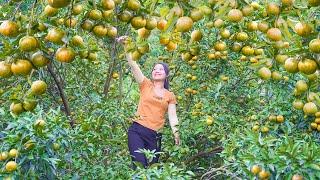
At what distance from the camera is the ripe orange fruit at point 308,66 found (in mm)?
1714

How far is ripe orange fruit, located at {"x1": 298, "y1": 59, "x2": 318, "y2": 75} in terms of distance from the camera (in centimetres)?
171

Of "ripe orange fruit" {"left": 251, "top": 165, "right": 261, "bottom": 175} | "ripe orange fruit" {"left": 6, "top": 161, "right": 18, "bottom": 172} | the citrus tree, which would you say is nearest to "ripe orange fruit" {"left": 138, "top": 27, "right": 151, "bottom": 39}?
the citrus tree

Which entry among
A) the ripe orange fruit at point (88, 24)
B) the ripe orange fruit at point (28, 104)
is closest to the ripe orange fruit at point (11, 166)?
the ripe orange fruit at point (28, 104)

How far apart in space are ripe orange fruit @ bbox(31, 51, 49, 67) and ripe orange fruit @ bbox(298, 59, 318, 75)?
858 mm

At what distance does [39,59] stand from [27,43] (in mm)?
78

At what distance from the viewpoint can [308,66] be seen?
1.72m

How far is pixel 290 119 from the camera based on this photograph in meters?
4.08

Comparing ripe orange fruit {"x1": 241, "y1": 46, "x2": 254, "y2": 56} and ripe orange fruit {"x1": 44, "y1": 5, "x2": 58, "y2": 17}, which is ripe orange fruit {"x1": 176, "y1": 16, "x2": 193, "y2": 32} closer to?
ripe orange fruit {"x1": 44, "y1": 5, "x2": 58, "y2": 17}

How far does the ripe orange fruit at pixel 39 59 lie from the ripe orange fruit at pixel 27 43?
0.04 m

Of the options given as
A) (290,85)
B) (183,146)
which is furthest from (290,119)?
(183,146)

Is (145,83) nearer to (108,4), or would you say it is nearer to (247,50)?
(247,50)

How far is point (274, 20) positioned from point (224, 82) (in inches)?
136

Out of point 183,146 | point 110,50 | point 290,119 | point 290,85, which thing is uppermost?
point 110,50

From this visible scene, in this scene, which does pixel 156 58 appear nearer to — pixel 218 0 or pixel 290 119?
pixel 290 119
